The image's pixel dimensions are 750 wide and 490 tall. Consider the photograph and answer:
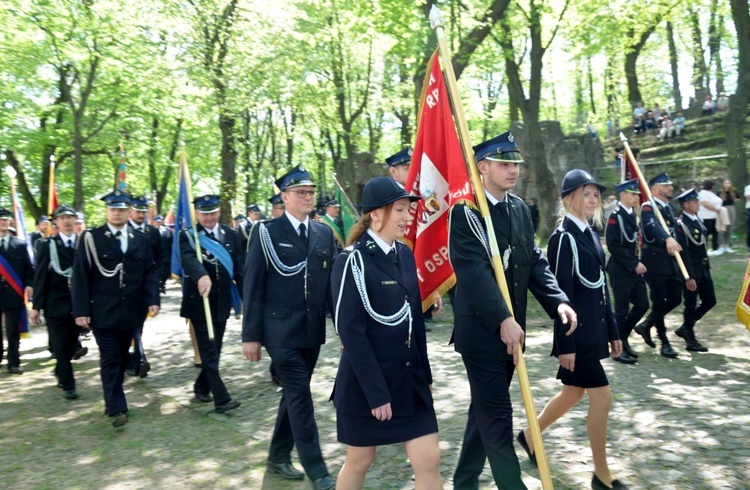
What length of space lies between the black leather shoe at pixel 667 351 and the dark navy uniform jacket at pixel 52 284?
7753mm

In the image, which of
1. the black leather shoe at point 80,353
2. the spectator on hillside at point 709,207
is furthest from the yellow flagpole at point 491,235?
the spectator on hillside at point 709,207

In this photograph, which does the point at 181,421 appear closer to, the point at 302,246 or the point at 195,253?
the point at 195,253

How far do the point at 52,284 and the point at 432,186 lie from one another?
6.39 meters

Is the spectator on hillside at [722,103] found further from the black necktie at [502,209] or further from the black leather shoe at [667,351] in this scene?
the black necktie at [502,209]

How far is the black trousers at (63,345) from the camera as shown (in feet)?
28.3

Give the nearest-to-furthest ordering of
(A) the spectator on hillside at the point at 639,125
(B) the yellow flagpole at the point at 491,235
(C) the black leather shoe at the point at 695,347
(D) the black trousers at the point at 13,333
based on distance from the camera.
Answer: (B) the yellow flagpole at the point at 491,235, (C) the black leather shoe at the point at 695,347, (D) the black trousers at the point at 13,333, (A) the spectator on hillside at the point at 639,125

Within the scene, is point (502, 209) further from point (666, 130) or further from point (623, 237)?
point (666, 130)

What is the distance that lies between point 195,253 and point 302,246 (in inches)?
99.6

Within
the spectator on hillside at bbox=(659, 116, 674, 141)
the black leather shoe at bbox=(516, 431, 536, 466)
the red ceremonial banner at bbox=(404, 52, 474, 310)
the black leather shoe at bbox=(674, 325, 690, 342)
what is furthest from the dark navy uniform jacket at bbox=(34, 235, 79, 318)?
the spectator on hillside at bbox=(659, 116, 674, 141)

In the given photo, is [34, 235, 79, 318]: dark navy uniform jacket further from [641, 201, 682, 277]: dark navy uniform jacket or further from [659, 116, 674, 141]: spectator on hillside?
[659, 116, 674, 141]: spectator on hillside

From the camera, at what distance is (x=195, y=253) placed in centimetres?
780

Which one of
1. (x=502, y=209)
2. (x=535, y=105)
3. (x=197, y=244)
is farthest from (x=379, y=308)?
(x=535, y=105)

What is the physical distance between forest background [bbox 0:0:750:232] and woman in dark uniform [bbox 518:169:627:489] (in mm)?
7343

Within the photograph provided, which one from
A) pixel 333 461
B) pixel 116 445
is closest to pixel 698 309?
pixel 333 461
